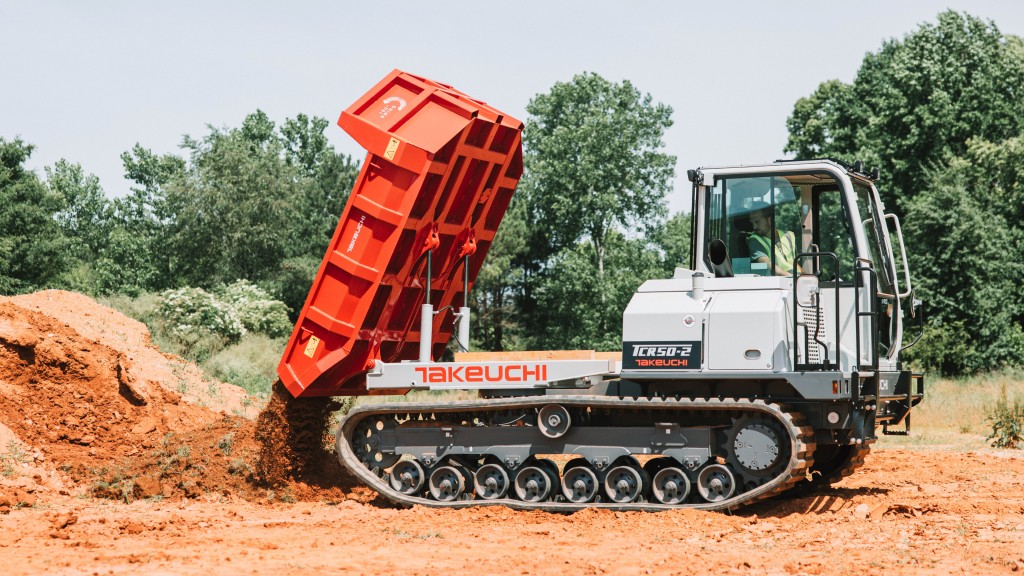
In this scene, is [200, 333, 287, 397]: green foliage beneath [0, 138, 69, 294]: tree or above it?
beneath

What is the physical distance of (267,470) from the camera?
1138 cm

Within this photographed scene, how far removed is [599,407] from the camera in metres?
10.0

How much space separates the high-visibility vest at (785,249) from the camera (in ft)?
32.1

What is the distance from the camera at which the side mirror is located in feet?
32.4

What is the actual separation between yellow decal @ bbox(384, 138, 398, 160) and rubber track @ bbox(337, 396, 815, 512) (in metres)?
2.43

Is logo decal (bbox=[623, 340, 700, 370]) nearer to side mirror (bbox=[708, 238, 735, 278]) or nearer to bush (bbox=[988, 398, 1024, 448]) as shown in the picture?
side mirror (bbox=[708, 238, 735, 278])

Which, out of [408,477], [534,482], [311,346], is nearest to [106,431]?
[311,346]

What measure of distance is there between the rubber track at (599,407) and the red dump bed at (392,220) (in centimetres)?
60

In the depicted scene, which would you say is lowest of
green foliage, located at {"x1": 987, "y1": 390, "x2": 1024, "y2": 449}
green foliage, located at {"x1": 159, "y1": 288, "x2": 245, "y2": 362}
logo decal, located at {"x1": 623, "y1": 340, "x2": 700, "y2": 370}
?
green foliage, located at {"x1": 987, "y1": 390, "x2": 1024, "y2": 449}

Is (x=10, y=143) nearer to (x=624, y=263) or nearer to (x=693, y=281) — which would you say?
(x=624, y=263)

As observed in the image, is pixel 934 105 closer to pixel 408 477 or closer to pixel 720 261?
pixel 720 261

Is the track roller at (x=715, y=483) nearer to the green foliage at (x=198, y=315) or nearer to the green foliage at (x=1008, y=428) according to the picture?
the green foliage at (x=1008, y=428)

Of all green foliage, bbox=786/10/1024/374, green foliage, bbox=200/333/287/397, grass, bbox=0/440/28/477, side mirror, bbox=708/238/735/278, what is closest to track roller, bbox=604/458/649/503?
side mirror, bbox=708/238/735/278

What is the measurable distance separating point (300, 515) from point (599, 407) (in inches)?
121
